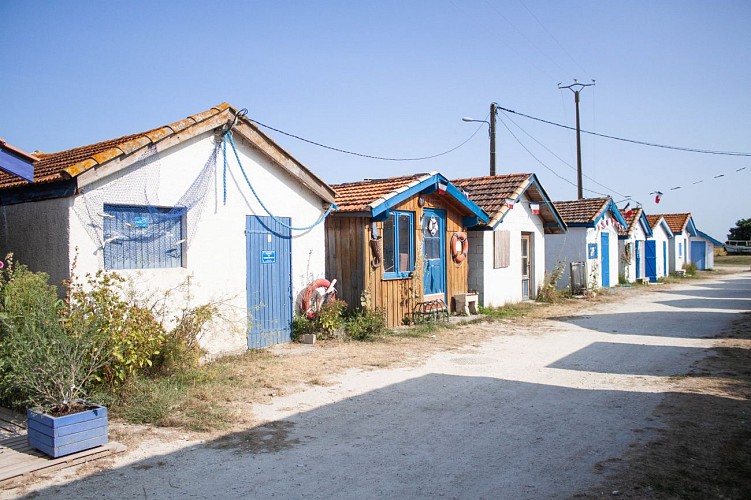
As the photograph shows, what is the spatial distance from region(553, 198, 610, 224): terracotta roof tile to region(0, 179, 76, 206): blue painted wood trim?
1895 cm

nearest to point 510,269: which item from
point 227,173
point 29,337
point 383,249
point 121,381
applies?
point 383,249

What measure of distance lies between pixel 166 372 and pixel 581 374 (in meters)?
5.87

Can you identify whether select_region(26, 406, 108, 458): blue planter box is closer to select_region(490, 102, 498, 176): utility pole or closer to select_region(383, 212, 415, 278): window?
select_region(383, 212, 415, 278): window

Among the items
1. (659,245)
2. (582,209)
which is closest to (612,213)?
(582,209)

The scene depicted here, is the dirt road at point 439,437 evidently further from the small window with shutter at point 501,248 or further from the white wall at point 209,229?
the small window with shutter at point 501,248

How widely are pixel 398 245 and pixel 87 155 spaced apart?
664 cm

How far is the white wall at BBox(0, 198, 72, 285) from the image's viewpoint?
7629 millimetres

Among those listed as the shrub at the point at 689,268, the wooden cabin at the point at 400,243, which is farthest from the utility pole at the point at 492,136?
the shrub at the point at 689,268

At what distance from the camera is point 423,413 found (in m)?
6.75

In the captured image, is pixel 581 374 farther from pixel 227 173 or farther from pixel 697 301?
pixel 697 301

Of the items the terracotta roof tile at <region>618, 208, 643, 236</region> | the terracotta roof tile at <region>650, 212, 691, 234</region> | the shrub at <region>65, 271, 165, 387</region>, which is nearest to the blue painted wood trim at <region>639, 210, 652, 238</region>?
the terracotta roof tile at <region>618, 208, 643, 236</region>

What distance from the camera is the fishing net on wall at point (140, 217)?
7.86m

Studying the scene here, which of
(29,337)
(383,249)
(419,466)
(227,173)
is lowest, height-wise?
(419,466)

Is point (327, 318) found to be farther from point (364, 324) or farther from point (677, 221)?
point (677, 221)
